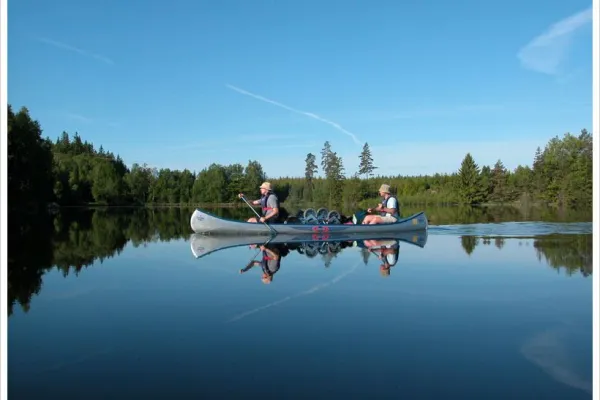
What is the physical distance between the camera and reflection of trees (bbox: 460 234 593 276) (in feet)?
38.9

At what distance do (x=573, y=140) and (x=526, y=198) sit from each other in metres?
10.5

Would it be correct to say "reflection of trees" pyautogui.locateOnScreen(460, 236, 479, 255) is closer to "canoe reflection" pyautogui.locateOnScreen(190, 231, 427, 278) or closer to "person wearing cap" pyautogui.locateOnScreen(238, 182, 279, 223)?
"canoe reflection" pyautogui.locateOnScreen(190, 231, 427, 278)

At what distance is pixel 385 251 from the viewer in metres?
15.3

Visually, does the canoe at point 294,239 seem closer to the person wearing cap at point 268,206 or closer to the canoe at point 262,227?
the canoe at point 262,227

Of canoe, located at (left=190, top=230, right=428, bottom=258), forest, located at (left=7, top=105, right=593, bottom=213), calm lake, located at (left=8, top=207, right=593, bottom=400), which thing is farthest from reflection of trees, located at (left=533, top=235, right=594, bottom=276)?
forest, located at (left=7, top=105, right=593, bottom=213)

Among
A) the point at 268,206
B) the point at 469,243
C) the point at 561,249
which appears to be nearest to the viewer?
the point at 561,249

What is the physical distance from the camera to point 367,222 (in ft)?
68.9

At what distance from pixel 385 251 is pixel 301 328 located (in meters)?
8.88

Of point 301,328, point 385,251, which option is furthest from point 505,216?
point 301,328

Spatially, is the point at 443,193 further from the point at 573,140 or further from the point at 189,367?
the point at 189,367

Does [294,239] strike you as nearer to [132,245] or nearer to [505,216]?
[132,245]

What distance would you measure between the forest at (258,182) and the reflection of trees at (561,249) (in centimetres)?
3203

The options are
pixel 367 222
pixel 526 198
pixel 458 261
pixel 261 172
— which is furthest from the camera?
pixel 261 172

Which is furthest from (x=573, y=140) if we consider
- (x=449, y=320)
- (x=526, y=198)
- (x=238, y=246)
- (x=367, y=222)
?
(x=449, y=320)
